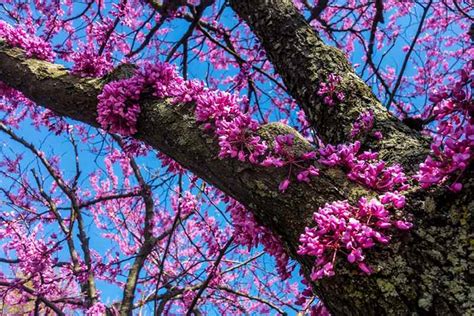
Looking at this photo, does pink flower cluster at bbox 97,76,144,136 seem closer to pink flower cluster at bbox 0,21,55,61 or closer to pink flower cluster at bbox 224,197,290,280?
pink flower cluster at bbox 224,197,290,280

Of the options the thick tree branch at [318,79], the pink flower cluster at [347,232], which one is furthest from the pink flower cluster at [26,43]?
the pink flower cluster at [347,232]

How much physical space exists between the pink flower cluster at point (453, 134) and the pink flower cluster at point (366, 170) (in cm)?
13

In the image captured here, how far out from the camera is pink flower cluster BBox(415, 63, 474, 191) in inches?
53.1

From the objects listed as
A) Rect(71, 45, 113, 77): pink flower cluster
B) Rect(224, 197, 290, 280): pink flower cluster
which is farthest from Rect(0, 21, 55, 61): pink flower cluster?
Rect(224, 197, 290, 280): pink flower cluster

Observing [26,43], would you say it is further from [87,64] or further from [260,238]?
[260,238]

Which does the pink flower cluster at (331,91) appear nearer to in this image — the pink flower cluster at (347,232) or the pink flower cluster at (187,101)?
the pink flower cluster at (187,101)

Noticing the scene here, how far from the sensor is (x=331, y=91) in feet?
7.16

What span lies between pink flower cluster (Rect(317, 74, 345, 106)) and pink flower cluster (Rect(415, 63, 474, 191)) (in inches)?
29.6

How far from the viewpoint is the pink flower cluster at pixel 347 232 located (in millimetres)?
1363

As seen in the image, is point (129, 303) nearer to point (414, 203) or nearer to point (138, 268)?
point (138, 268)

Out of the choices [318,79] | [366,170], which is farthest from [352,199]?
[318,79]

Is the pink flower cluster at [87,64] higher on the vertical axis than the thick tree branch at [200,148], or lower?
higher

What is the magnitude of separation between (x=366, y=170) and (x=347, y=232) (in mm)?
338

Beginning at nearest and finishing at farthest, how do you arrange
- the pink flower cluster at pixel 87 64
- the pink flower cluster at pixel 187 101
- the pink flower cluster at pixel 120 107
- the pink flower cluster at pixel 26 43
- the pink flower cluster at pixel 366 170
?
the pink flower cluster at pixel 366 170, the pink flower cluster at pixel 187 101, the pink flower cluster at pixel 120 107, the pink flower cluster at pixel 87 64, the pink flower cluster at pixel 26 43
